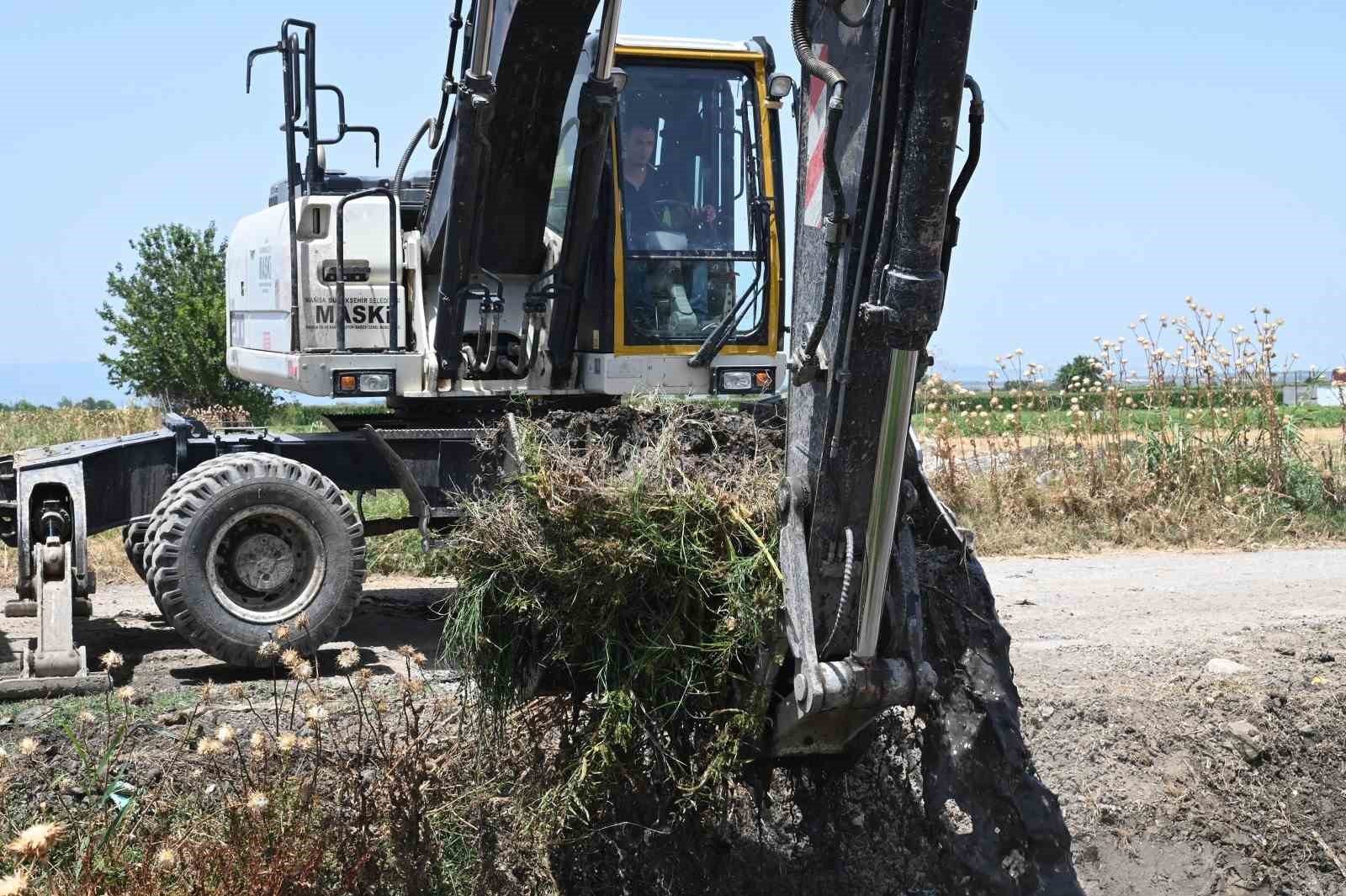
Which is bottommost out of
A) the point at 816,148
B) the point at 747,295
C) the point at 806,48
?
the point at 747,295

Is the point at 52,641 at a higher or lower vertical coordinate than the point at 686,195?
lower

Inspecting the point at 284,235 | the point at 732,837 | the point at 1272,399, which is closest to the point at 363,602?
the point at 284,235

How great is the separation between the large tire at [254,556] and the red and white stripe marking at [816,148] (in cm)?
406

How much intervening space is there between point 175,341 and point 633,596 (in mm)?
37475

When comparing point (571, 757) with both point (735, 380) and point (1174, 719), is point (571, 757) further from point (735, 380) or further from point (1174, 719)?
point (735, 380)

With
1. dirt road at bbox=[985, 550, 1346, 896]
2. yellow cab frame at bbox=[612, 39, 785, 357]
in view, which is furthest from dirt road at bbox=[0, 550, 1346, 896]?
yellow cab frame at bbox=[612, 39, 785, 357]

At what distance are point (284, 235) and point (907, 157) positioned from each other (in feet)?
16.7

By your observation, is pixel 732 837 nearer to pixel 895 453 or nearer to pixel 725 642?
pixel 725 642

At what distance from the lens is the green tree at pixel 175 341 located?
38.0m

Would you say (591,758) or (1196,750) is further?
(1196,750)

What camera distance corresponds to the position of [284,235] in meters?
7.43

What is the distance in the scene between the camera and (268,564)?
6.95 metres

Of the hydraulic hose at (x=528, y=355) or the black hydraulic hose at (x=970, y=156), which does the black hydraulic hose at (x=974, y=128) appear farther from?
the hydraulic hose at (x=528, y=355)

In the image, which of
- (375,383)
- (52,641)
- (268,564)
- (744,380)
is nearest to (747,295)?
(744,380)
